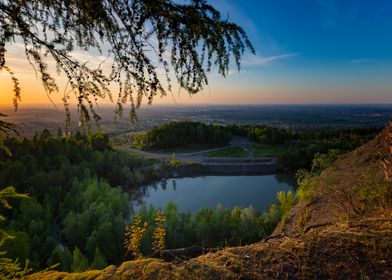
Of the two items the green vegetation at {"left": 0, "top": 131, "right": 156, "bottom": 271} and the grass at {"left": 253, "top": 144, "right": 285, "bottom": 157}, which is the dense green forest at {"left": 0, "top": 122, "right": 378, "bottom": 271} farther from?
the grass at {"left": 253, "top": 144, "right": 285, "bottom": 157}

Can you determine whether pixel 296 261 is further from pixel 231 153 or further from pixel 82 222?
pixel 231 153

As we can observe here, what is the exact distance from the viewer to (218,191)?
44.5 m

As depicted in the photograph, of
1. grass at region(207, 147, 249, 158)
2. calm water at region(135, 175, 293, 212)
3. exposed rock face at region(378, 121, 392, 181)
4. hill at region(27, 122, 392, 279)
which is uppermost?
exposed rock face at region(378, 121, 392, 181)

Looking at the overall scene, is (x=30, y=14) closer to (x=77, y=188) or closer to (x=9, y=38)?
(x=9, y=38)

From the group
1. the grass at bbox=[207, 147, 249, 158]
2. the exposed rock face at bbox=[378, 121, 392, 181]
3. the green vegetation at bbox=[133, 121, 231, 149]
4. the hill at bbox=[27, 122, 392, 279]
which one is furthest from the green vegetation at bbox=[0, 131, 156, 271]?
the green vegetation at bbox=[133, 121, 231, 149]

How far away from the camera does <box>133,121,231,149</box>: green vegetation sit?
8294 centimetres

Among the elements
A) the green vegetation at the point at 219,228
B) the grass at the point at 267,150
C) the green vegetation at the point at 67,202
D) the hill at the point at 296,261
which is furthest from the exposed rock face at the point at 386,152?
the grass at the point at 267,150

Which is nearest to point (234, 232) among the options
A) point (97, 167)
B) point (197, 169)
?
point (97, 167)

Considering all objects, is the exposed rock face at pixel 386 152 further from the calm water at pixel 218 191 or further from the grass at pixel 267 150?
the grass at pixel 267 150

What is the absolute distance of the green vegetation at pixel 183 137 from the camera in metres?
82.9

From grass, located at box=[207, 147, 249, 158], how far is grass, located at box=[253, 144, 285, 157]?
9.37 feet

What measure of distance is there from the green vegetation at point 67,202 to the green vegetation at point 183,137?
26.9m

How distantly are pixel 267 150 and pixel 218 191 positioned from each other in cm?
3448

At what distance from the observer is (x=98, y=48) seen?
3.29 metres
